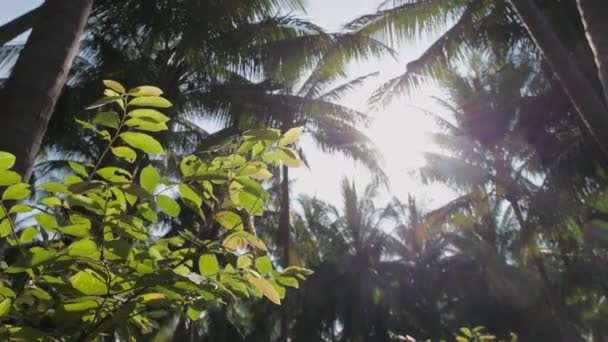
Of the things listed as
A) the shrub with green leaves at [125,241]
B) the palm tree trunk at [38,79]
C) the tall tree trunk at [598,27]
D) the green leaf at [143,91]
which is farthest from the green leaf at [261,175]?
the tall tree trunk at [598,27]

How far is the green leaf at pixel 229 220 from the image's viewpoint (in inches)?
40.3

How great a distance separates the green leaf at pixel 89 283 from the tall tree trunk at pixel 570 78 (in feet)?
10.5

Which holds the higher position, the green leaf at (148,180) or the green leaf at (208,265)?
the green leaf at (148,180)

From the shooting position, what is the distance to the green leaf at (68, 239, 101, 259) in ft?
2.74

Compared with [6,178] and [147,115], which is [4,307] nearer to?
[6,178]

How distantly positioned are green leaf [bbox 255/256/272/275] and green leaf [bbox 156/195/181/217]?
192mm

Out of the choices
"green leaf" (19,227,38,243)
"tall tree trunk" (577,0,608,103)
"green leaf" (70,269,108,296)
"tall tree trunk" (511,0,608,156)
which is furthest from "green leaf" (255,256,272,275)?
"tall tree trunk" (511,0,608,156)

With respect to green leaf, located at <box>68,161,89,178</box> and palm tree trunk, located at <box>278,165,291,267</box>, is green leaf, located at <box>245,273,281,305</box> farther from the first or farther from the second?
palm tree trunk, located at <box>278,165,291,267</box>

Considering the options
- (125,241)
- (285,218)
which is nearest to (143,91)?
(125,241)

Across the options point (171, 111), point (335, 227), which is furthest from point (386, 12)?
point (335, 227)

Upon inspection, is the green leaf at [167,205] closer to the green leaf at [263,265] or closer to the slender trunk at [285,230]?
the green leaf at [263,265]

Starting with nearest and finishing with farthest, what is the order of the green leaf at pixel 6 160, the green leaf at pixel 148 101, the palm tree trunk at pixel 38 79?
the green leaf at pixel 6 160
the green leaf at pixel 148 101
the palm tree trunk at pixel 38 79

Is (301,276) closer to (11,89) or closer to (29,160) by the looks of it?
(29,160)

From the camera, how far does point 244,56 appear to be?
24.4 feet
